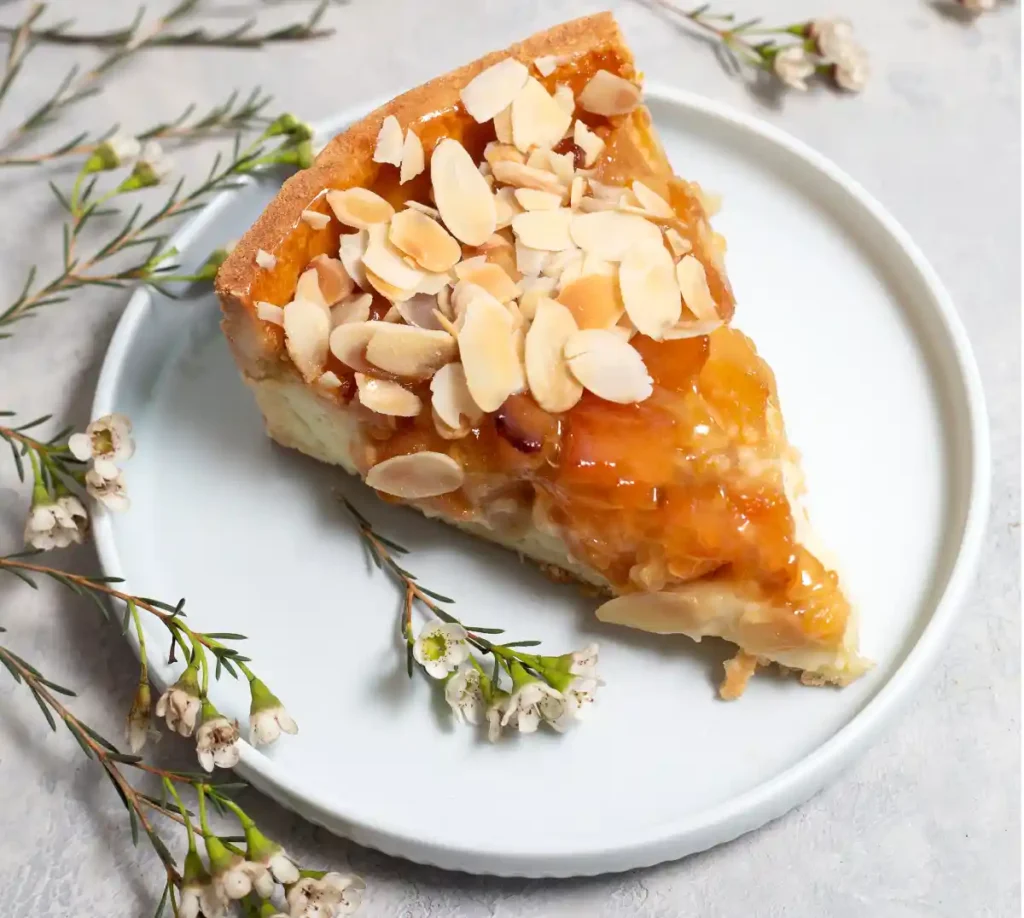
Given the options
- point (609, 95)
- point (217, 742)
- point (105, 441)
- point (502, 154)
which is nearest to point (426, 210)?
point (502, 154)

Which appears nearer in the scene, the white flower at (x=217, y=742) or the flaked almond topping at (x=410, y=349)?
the white flower at (x=217, y=742)

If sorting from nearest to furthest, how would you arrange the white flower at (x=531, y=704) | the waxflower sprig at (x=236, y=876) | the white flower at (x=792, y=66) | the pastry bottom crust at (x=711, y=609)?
1. the waxflower sprig at (x=236, y=876)
2. the white flower at (x=531, y=704)
3. the pastry bottom crust at (x=711, y=609)
4. the white flower at (x=792, y=66)

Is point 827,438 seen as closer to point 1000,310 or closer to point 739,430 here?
point 739,430

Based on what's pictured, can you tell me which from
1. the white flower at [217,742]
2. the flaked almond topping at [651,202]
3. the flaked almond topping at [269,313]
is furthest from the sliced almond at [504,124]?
the white flower at [217,742]

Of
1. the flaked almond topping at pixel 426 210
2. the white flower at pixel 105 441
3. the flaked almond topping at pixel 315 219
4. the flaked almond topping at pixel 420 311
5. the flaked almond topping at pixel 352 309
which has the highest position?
the flaked almond topping at pixel 315 219

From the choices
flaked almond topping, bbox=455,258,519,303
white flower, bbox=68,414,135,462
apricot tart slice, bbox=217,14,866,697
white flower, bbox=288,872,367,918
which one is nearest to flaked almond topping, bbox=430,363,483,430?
apricot tart slice, bbox=217,14,866,697

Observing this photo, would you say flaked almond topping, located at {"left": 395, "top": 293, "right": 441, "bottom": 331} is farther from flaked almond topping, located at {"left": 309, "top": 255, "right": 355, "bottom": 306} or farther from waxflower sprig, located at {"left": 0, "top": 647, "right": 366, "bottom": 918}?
waxflower sprig, located at {"left": 0, "top": 647, "right": 366, "bottom": 918}

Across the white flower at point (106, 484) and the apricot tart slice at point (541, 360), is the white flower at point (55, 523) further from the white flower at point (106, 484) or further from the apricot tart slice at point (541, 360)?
the apricot tart slice at point (541, 360)
